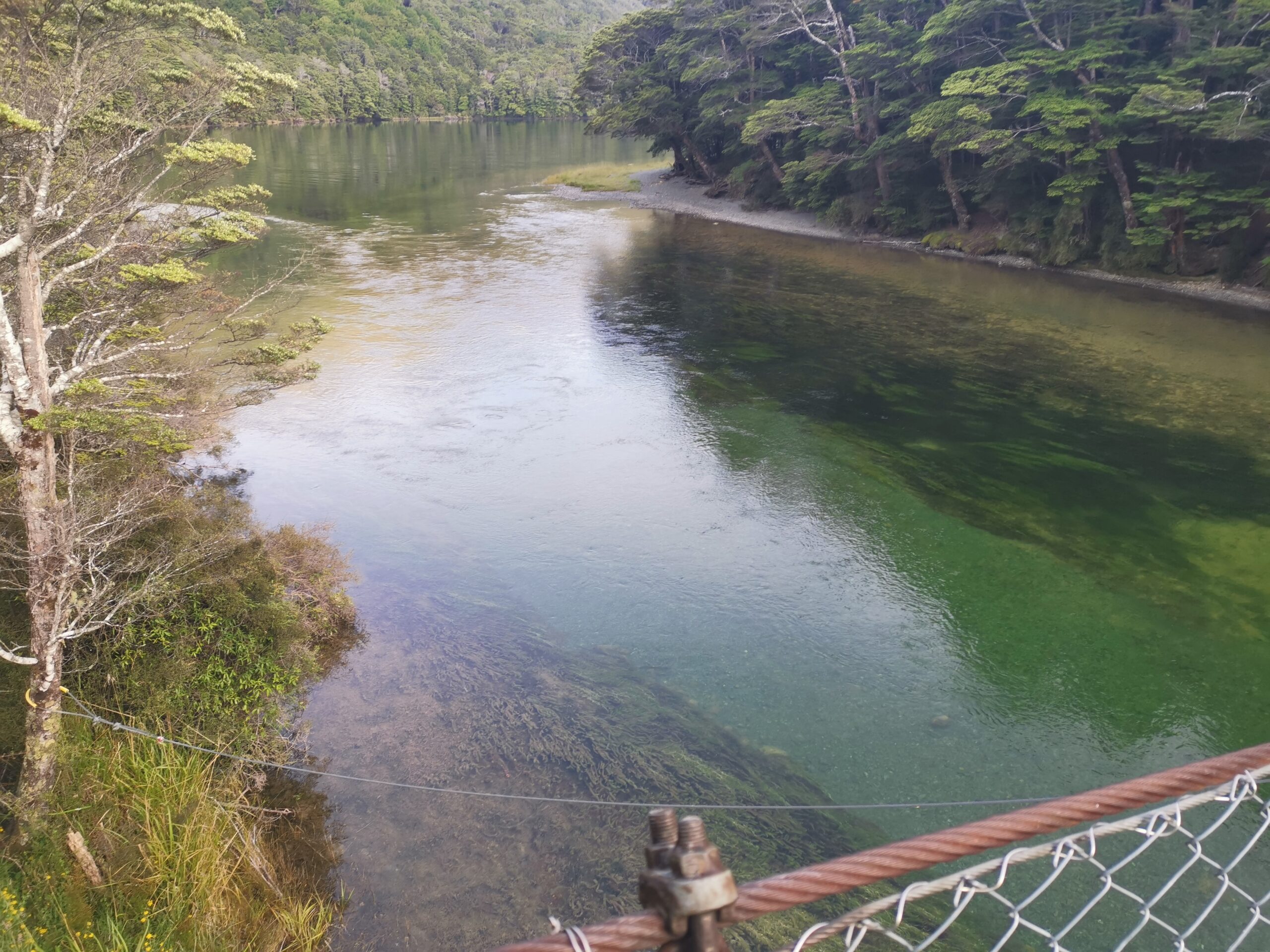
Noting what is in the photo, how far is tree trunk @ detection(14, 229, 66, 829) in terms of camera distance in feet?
13.4

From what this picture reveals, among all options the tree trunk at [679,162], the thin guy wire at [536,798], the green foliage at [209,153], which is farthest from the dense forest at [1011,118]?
the green foliage at [209,153]

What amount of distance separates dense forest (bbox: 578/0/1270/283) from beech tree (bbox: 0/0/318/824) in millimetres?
15005

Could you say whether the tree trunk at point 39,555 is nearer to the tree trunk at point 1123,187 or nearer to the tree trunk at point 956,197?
the tree trunk at point 1123,187

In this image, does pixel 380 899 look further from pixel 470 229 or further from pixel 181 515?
pixel 470 229

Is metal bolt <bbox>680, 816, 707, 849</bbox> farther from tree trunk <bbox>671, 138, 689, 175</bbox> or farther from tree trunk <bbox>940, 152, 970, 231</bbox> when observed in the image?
tree trunk <bbox>671, 138, 689, 175</bbox>

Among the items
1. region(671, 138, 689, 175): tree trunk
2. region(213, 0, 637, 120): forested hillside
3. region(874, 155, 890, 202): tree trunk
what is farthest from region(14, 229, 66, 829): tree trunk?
region(213, 0, 637, 120): forested hillside

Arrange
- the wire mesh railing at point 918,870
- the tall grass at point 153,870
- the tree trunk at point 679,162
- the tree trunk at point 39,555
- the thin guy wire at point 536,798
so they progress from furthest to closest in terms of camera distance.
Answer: the tree trunk at point 679,162 < the thin guy wire at point 536,798 < the tree trunk at point 39,555 < the tall grass at point 153,870 < the wire mesh railing at point 918,870

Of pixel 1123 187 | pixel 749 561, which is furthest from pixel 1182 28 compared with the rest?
pixel 749 561

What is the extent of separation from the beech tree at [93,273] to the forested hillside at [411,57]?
55285 millimetres

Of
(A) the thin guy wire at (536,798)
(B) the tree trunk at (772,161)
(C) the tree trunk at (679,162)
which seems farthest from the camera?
(C) the tree trunk at (679,162)

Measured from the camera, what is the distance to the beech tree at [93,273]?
4160 millimetres

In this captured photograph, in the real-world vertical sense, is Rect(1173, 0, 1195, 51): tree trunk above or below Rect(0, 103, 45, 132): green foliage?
above

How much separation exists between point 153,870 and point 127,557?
2.14 meters

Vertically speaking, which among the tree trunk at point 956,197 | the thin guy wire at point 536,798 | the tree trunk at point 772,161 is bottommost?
the thin guy wire at point 536,798
